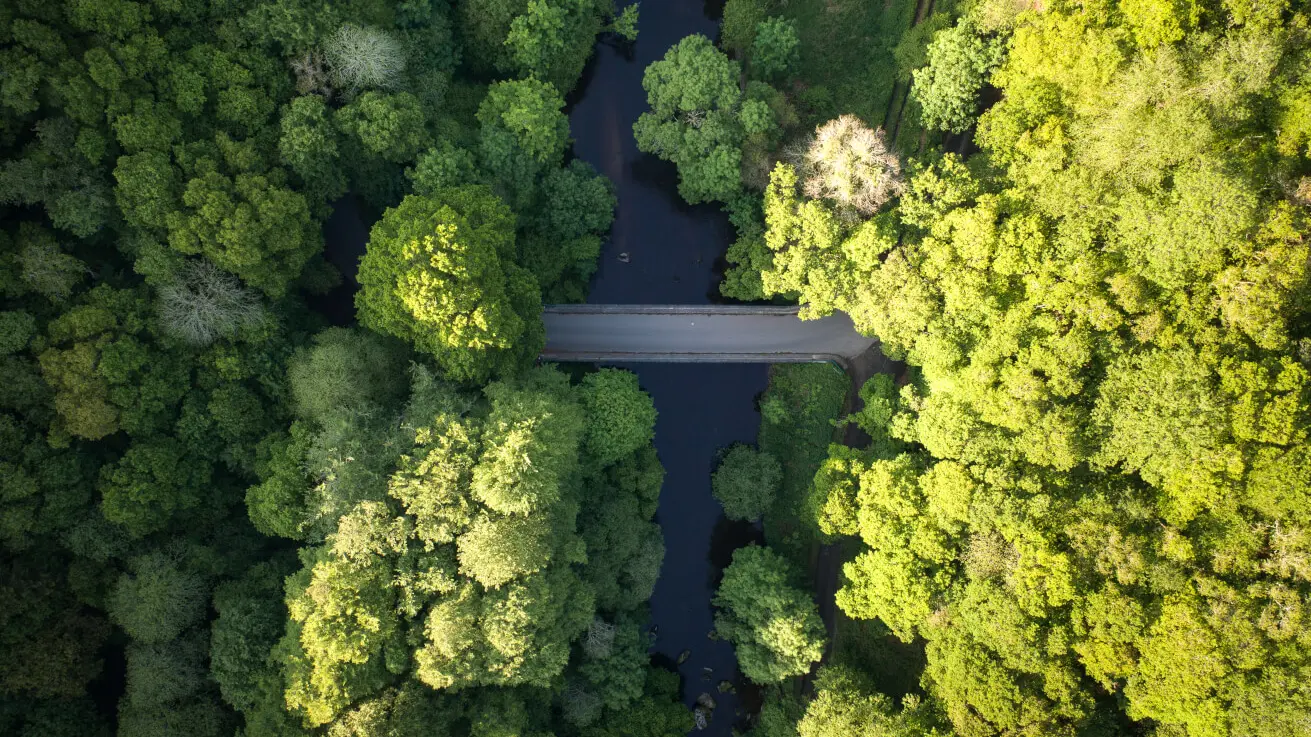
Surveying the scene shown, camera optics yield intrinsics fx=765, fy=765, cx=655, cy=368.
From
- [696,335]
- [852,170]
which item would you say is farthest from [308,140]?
[852,170]

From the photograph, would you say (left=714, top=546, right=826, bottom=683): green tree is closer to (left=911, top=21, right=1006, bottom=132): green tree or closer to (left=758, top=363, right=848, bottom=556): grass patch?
(left=758, top=363, right=848, bottom=556): grass patch

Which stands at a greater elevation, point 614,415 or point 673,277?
point 673,277

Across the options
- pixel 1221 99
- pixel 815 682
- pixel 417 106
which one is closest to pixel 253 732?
pixel 815 682

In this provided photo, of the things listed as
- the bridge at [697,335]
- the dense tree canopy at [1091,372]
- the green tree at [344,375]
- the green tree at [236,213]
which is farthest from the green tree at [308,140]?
the dense tree canopy at [1091,372]

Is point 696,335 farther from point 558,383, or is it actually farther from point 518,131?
point 518,131

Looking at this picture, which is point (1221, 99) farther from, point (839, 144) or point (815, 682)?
point (815, 682)

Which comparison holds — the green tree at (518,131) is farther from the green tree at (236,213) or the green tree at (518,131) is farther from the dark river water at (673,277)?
the green tree at (236,213)
